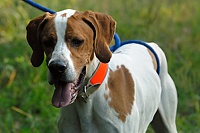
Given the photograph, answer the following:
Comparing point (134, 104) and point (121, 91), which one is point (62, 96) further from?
point (134, 104)

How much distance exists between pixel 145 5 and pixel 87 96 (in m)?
5.39

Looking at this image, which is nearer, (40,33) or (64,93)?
(64,93)

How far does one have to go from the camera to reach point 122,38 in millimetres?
8328

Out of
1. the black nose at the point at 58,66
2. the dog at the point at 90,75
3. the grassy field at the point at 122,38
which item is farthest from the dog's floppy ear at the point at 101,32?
the grassy field at the point at 122,38

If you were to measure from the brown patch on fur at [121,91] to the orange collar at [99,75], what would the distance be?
0.38ft

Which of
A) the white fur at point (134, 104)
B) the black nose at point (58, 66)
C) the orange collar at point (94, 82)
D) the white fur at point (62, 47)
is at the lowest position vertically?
the white fur at point (134, 104)

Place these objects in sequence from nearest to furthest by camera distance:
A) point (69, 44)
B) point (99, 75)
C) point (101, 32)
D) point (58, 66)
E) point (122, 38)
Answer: point (58, 66) < point (69, 44) < point (101, 32) < point (99, 75) < point (122, 38)

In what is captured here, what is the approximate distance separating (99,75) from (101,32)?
1.06ft

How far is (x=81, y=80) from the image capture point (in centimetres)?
406

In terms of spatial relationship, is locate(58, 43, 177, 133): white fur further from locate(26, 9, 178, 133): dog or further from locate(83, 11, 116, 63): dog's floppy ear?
locate(83, 11, 116, 63): dog's floppy ear

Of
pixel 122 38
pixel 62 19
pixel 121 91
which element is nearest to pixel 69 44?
pixel 62 19

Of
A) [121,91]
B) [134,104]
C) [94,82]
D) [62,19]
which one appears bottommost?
[134,104]

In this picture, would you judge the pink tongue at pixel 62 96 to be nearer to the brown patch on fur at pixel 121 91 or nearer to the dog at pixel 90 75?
the dog at pixel 90 75

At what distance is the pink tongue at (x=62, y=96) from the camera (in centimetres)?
395
